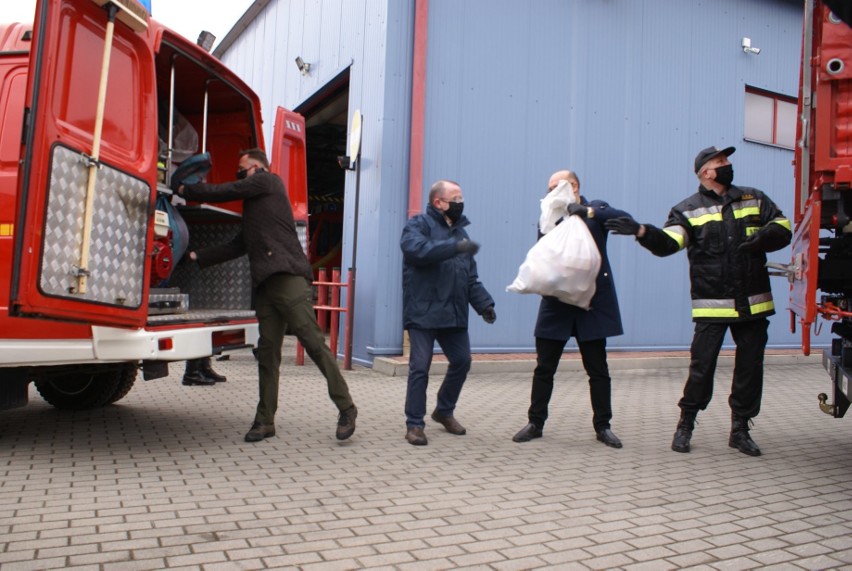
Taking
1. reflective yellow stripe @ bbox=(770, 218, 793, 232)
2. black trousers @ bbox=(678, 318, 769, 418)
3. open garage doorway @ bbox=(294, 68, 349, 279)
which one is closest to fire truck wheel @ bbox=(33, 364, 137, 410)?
black trousers @ bbox=(678, 318, 769, 418)

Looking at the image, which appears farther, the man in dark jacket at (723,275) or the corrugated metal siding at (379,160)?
the corrugated metal siding at (379,160)

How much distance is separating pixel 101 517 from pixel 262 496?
2.37ft

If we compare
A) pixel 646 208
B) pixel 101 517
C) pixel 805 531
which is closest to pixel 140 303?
pixel 101 517

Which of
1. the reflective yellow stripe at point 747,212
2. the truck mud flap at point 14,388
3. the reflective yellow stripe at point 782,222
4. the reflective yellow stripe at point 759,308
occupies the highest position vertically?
the reflective yellow stripe at point 747,212

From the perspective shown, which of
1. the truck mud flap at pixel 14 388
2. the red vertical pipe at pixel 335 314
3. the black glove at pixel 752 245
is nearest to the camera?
the truck mud flap at pixel 14 388

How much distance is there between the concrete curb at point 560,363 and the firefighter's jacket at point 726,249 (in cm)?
394

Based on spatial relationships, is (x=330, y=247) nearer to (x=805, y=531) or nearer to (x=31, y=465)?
(x=31, y=465)

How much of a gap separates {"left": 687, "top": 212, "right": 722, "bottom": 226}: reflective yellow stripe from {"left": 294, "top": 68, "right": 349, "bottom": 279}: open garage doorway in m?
7.50

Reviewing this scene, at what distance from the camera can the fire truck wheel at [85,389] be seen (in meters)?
5.74

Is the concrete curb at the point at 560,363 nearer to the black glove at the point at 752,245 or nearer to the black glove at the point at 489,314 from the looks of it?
the black glove at the point at 489,314

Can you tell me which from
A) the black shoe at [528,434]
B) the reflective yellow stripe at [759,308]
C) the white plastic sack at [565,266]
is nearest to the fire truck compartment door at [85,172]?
the white plastic sack at [565,266]

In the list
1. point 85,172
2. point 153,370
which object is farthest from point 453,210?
point 85,172

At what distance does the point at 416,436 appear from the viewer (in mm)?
4855

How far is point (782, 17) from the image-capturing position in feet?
38.4
